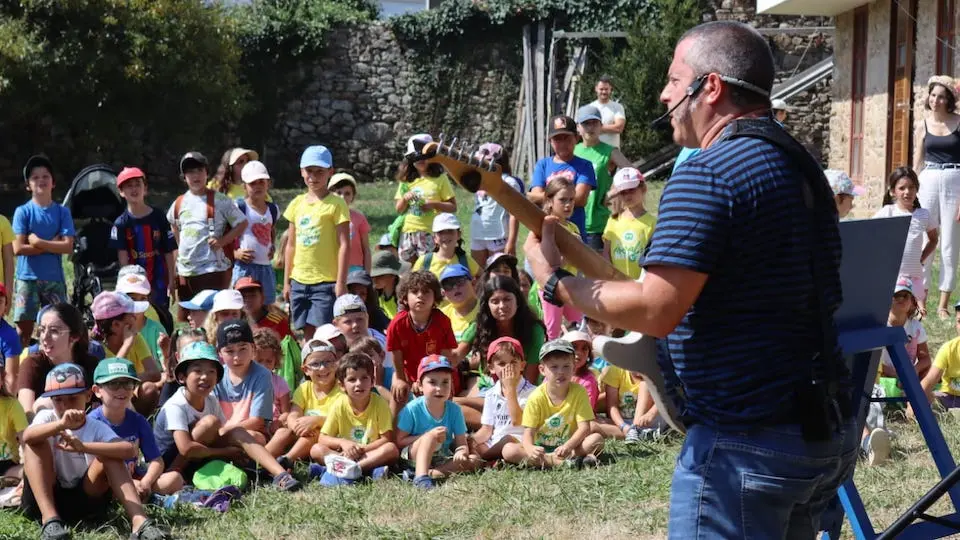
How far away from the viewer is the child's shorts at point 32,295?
819 centimetres

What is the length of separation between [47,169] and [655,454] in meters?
4.73

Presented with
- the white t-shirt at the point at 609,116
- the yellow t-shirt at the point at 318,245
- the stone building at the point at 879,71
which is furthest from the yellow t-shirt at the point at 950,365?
the white t-shirt at the point at 609,116

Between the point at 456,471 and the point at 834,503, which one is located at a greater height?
the point at 834,503

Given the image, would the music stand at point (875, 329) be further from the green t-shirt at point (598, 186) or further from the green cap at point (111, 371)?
the green t-shirt at point (598, 186)

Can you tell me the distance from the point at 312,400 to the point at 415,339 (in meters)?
0.85

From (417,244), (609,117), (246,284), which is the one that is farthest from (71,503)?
(609,117)

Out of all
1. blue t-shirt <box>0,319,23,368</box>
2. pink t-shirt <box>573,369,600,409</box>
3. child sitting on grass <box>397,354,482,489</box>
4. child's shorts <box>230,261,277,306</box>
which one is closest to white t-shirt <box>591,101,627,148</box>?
child's shorts <box>230,261,277,306</box>

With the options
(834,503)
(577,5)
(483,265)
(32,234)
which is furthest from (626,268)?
(577,5)

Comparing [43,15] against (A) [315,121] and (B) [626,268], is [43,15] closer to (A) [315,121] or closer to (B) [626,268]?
(A) [315,121]

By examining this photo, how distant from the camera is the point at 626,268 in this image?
8.00 m

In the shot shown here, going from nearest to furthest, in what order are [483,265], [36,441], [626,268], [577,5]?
[36,441]
[626,268]
[483,265]
[577,5]

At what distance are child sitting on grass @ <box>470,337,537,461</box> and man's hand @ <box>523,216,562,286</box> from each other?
10.9 ft

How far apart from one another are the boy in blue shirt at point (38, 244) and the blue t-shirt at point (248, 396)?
2.54 m

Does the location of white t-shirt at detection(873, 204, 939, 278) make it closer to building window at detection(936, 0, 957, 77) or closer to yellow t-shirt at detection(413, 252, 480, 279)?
yellow t-shirt at detection(413, 252, 480, 279)
